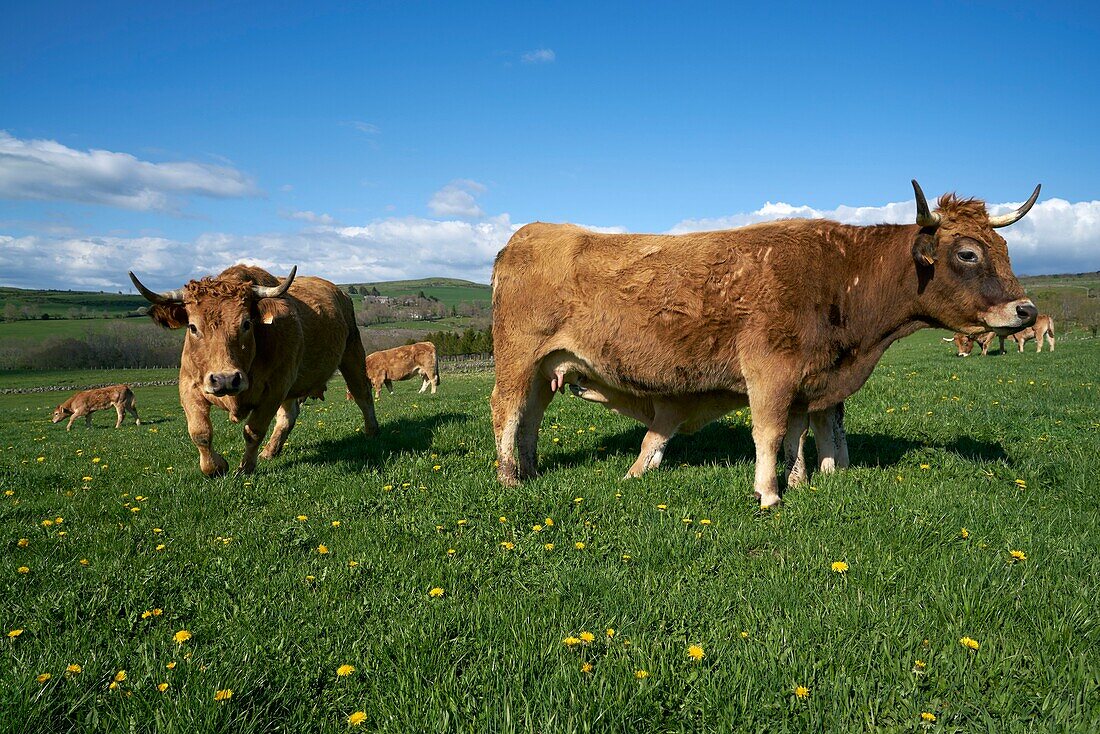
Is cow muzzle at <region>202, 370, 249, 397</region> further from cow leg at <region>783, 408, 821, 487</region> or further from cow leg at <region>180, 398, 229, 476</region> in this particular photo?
cow leg at <region>783, 408, 821, 487</region>

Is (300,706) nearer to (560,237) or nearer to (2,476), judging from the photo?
→ (560,237)

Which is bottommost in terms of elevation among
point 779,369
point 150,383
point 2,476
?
point 150,383

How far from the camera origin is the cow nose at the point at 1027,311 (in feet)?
19.2

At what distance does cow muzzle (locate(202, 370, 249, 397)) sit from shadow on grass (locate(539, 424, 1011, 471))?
11.9 feet

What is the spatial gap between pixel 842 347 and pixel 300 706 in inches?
226

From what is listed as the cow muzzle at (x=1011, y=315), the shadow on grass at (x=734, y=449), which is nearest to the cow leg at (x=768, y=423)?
the shadow on grass at (x=734, y=449)

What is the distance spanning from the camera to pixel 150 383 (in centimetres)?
7531

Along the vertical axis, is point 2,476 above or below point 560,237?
below

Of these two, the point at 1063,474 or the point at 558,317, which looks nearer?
the point at 1063,474

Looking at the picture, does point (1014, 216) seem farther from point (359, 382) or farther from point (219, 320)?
point (359, 382)

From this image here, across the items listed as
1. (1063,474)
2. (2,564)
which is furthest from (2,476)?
(1063,474)

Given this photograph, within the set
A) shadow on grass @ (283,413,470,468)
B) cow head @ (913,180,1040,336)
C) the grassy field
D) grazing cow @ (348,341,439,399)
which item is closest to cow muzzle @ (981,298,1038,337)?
cow head @ (913,180,1040,336)

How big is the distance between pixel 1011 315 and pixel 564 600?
527cm

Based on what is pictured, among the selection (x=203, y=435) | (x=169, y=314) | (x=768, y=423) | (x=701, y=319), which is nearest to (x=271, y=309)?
(x=169, y=314)
